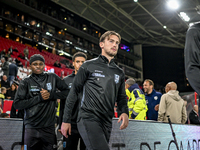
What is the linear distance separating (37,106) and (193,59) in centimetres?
214

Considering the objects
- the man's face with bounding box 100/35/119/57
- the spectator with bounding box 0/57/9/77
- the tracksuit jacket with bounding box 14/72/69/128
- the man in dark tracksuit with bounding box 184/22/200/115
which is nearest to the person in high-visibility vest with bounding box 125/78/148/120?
the tracksuit jacket with bounding box 14/72/69/128

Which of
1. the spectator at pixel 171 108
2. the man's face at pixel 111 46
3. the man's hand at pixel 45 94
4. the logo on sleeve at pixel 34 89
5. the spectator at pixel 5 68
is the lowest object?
the spectator at pixel 171 108

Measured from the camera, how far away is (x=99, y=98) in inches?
90.0

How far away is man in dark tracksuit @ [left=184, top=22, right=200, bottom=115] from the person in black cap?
6.54ft

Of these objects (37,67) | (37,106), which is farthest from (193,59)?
(37,67)

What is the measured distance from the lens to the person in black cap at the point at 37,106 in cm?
284

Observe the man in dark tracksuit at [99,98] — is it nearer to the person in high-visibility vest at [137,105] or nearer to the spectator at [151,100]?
the person in high-visibility vest at [137,105]

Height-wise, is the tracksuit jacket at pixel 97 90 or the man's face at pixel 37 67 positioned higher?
the man's face at pixel 37 67

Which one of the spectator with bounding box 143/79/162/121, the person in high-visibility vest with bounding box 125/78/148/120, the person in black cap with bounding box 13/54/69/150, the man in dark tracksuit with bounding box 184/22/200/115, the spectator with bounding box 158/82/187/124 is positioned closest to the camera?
the man in dark tracksuit with bounding box 184/22/200/115

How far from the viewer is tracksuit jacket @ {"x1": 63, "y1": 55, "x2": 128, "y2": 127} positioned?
226 cm

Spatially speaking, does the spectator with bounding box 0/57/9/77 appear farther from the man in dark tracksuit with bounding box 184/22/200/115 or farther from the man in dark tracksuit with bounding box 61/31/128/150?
the man in dark tracksuit with bounding box 184/22/200/115

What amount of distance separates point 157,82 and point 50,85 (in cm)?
2919

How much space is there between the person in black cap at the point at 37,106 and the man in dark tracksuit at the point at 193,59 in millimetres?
1995

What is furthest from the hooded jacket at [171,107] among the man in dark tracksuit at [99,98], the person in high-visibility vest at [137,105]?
the man in dark tracksuit at [99,98]
